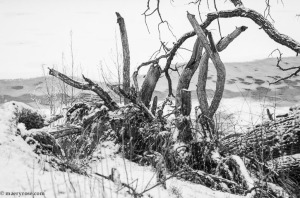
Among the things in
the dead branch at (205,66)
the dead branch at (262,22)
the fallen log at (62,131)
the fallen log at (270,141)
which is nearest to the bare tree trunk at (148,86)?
the dead branch at (205,66)

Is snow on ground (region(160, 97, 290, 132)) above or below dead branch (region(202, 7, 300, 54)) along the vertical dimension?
below

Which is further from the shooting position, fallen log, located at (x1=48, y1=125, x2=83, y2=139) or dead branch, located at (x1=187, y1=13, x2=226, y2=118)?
dead branch, located at (x1=187, y1=13, x2=226, y2=118)

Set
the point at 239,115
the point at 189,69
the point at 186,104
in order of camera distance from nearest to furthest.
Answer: the point at 186,104 < the point at 239,115 < the point at 189,69

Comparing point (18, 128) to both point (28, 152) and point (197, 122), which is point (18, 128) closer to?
point (28, 152)

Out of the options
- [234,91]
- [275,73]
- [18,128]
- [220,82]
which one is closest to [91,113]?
[220,82]

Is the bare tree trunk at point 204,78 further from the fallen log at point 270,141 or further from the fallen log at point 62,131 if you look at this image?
the fallen log at point 62,131

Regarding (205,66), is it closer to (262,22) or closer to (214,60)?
(214,60)

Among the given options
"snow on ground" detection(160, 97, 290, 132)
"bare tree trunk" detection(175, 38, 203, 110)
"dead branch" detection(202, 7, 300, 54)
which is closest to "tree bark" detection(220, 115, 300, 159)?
"snow on ground" detection(160, 97, 290, 132)

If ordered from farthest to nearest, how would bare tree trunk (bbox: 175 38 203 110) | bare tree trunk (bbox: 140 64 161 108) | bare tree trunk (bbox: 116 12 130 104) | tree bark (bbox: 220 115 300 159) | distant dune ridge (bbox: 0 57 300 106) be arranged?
distant dune ridge (bbox: 0 57 300 106)
bare tree trunk (bbox: 116 12 130 104)
bare tree trunk (bbox: 140 64 161 108)
bare tree trunk (bbox: 175 38 203 110)
tree bark (bbox: 220 115 300 159)

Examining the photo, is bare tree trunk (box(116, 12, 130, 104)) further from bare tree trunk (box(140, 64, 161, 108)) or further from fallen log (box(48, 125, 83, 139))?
fallen log (box(48, 125, 83, 139))

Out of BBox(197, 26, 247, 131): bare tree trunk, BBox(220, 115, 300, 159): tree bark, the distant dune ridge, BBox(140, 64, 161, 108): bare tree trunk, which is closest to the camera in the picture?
BBox(220, 115, 300, 159): tree bark

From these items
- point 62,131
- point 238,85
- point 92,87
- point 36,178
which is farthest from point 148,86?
point 238,85

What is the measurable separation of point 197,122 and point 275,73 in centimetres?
1229

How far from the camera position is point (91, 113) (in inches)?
177
